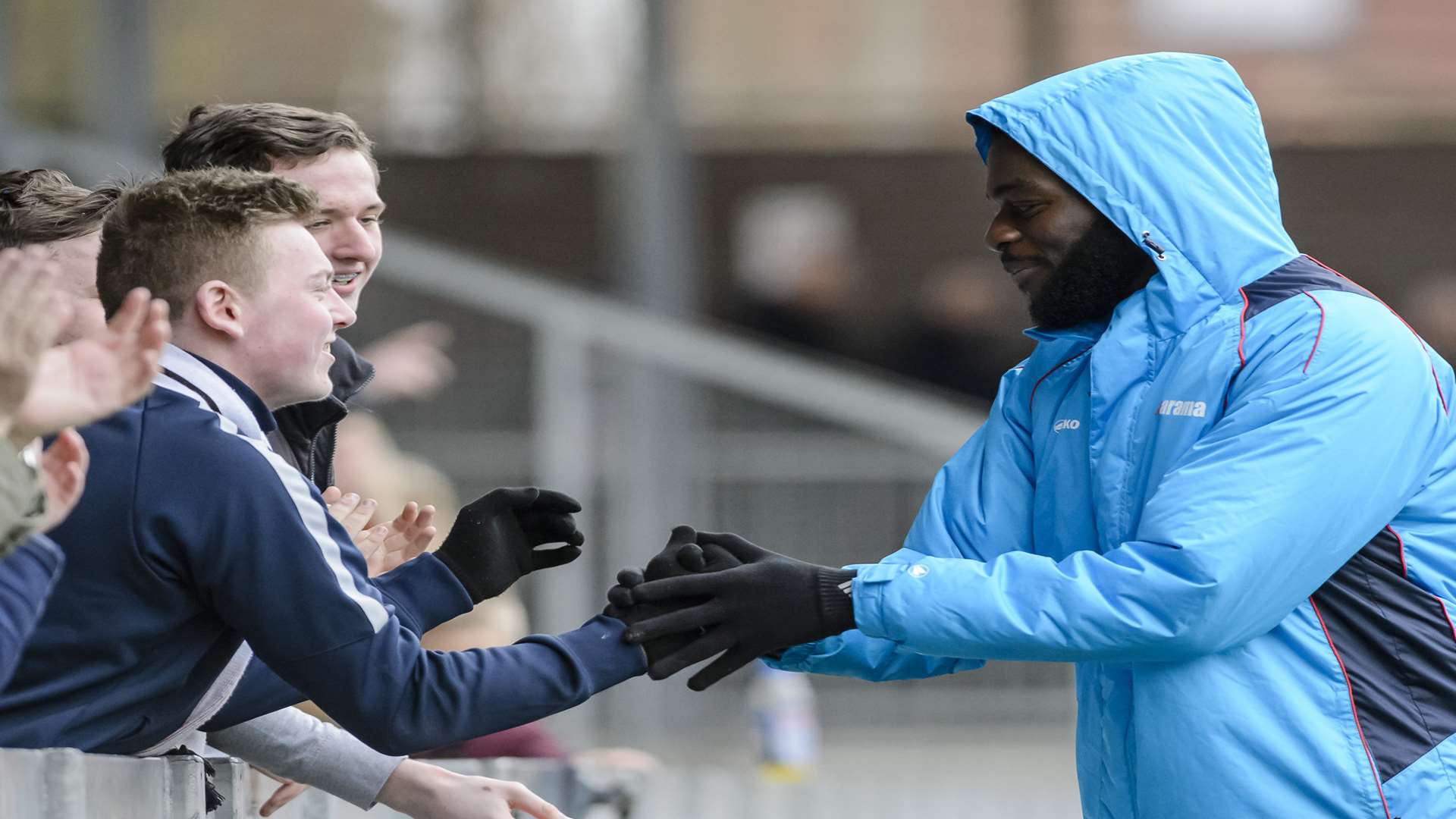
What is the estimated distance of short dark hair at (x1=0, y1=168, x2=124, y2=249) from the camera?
3.02 m

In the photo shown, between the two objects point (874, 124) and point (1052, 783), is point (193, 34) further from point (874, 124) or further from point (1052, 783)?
point (1052, 783)

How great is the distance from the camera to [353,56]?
11.1m

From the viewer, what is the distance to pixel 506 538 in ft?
10.0

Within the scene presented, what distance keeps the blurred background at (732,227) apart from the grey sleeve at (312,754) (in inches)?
79.8

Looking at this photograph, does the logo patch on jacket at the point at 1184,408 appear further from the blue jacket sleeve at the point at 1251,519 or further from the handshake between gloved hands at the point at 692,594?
the handshake between gloved hands at the point at 692,594

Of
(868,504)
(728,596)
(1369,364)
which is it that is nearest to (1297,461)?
(1369,364)

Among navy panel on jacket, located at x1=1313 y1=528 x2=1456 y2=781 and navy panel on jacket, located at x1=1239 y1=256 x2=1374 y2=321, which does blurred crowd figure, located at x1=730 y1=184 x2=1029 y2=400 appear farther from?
navy panel on jacket, located at x1=1313 y1=528 x2=1456 y2=781

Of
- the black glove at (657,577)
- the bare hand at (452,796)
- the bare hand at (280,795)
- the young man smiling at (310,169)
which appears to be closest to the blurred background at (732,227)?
the young man smiling at (310,169)

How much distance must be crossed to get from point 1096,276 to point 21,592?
5.69 feet

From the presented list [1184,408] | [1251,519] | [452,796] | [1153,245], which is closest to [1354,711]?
[1251,519]

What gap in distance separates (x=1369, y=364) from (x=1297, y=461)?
197 millimetres

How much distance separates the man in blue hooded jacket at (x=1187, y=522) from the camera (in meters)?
2.71

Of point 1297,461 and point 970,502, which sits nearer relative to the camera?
point 1297,461

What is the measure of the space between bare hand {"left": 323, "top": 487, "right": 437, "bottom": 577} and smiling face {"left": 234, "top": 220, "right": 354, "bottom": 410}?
0.59 m
